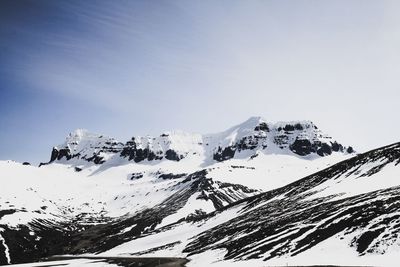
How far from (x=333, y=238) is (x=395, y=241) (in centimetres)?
1438

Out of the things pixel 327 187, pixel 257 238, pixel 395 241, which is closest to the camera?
pixel 395 241

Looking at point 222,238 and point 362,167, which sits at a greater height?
point 362,167

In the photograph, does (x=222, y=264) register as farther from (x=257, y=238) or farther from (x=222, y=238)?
(x=222, y=238)

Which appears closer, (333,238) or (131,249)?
(333,238)

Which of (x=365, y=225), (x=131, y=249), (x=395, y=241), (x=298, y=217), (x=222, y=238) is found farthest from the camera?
(x=131, y=249)

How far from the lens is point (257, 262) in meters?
74.8

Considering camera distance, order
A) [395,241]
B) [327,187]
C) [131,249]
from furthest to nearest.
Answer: [131,249] → [327,187] → [395,241]

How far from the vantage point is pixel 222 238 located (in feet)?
405

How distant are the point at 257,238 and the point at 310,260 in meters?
35.9

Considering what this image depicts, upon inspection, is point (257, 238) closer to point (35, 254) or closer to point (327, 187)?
point (327, 187)

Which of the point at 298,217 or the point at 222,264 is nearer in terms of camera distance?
the point at 222,264

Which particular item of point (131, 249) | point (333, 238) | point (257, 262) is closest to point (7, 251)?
point (131, 249)

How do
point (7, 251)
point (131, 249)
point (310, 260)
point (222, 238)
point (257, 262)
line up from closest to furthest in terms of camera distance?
1. point (310, 260)
2. point (257, 262)
3. point (222, 238)
4. point (131, 249)
5. point (7, 251)

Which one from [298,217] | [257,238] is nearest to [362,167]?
[298,217]
